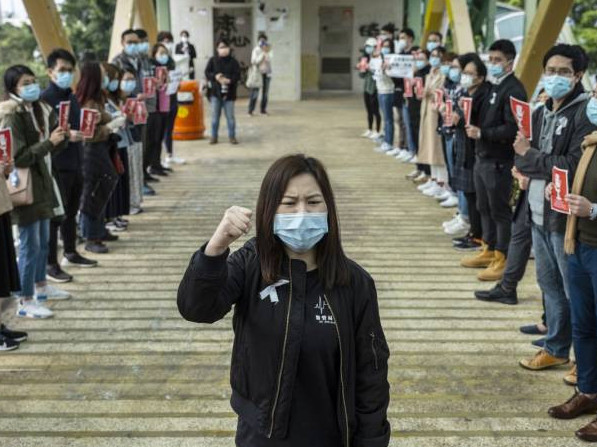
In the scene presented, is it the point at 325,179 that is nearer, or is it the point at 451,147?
the point at 325,179

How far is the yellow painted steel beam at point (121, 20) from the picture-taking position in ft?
34.3

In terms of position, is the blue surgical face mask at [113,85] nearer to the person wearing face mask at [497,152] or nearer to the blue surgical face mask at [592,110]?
the person wearing face mask at [497,152]

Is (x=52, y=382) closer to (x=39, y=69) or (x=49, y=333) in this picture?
(x=49, y=333)

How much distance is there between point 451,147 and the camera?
8445mm

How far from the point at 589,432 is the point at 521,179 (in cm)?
191

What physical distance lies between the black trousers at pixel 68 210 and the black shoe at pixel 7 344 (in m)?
1.51

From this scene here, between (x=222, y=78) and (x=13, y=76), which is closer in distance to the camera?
(x=13, y=76)

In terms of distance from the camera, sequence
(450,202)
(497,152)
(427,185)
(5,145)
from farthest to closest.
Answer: (427,185) → (450,202) → (497,152) → (5,145)

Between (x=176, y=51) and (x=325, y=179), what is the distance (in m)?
15.3

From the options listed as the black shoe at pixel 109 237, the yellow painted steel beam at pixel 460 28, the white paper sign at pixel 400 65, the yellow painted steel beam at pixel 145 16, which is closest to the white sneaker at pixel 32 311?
the black shoe at pixel 109 237

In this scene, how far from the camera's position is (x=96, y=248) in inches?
308

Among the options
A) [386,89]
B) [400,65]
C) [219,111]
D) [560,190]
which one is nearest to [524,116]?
[560,190]

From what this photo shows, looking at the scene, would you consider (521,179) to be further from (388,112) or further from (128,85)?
(388,112)

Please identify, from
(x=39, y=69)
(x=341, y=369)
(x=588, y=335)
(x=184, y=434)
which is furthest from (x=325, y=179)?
(x=39, y=69)
